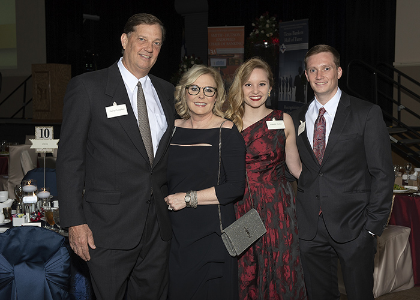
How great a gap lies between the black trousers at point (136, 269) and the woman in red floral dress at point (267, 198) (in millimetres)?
593

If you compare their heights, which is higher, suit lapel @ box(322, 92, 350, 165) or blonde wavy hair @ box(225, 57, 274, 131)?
blonde wavy hair @ box(225, 57, 274, 131)

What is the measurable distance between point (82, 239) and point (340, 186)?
144cm

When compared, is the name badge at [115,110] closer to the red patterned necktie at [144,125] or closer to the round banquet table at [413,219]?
the red patterned necktie at [144,125]

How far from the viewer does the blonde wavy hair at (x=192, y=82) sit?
223cm

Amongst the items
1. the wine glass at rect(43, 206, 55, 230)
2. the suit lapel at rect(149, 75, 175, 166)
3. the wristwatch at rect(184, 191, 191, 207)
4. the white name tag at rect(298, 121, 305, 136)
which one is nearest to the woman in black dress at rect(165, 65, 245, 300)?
the wristwatch at rect(184, 191, 191, 207)

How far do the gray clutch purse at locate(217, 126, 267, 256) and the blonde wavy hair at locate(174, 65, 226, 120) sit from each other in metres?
Answer: 0.24

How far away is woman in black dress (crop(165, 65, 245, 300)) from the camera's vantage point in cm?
211

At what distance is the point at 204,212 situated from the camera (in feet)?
7.02

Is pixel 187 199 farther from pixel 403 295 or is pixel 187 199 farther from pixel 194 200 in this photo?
pixel 403 295

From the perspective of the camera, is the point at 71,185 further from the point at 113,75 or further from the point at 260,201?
the point at 260,201

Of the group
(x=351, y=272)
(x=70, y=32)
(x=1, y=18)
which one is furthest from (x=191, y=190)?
(x=1, y=18)

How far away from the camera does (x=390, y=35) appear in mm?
7668

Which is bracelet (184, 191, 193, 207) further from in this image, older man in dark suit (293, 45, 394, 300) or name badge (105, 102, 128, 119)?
older man in dark suit (293, 45, 394, 300)

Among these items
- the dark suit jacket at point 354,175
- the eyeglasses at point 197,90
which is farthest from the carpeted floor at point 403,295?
the eyeglasses at point 197,90
